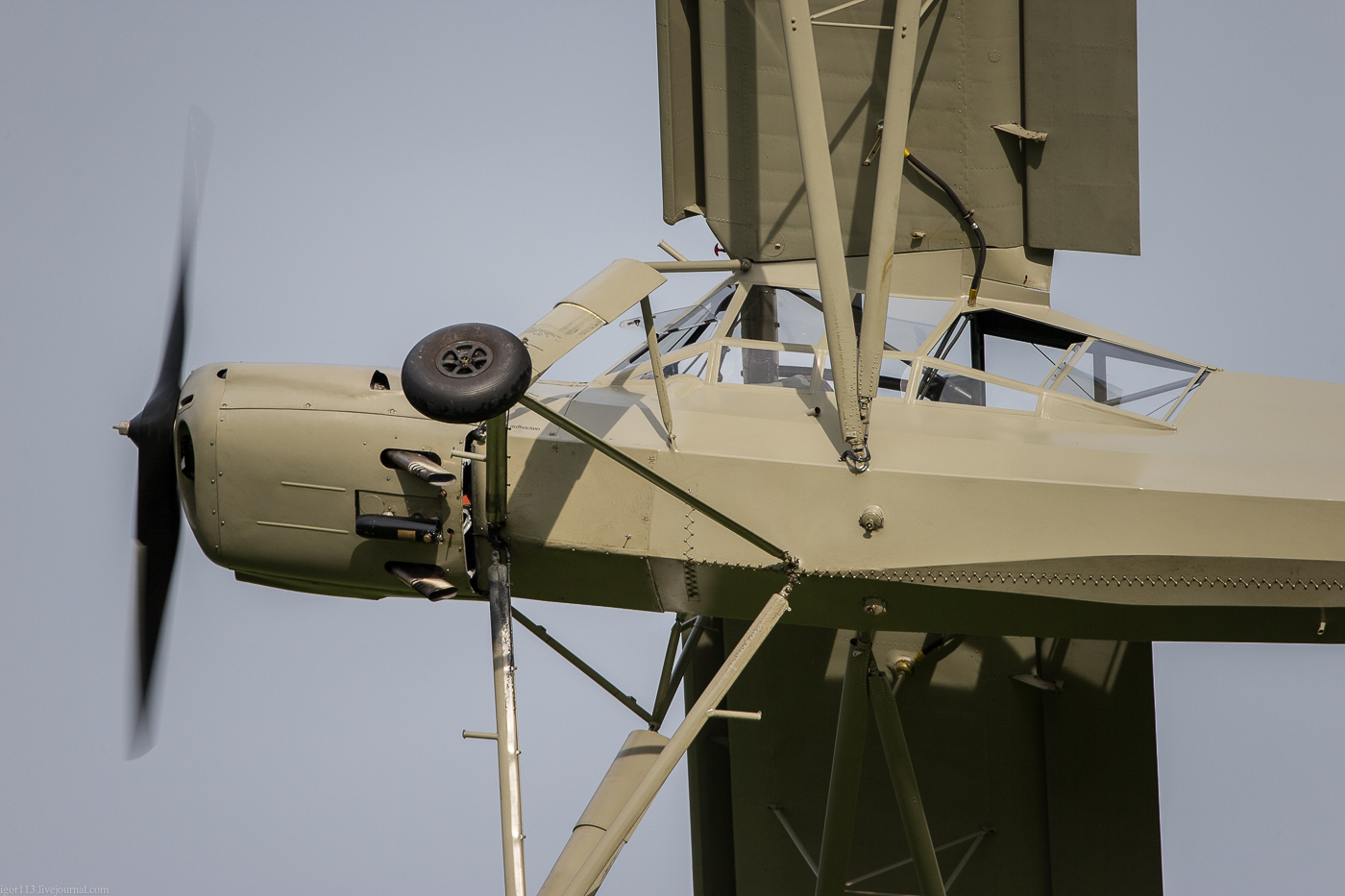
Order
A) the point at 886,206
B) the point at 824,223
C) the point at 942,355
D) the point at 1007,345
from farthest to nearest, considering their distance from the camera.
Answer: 1. the point at 1007,345
2. the point at 942,355
3. the point at 886,206
4. the point at 824,223

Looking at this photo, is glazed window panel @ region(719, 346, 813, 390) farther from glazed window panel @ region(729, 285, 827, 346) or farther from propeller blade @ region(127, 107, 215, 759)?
propeller blade @ region(127, 107, 215, 759)

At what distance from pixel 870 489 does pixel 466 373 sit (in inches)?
103

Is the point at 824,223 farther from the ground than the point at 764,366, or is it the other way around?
the point at 824,223

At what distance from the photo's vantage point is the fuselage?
781 centimetres

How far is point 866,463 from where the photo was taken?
8.02 meters

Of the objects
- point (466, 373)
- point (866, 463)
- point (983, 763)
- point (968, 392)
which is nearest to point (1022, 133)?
point (968, 392)

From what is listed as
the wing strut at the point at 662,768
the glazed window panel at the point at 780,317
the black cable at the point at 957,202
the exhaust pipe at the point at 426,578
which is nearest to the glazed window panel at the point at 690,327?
the glazed window panel at the point at 780,317

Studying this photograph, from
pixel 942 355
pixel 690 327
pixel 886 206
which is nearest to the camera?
pixel 886 206

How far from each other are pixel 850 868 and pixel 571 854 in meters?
3.33

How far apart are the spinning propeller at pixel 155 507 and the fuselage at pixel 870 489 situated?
44 centimetres

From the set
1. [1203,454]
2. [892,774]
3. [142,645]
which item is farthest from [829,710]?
[142,645]

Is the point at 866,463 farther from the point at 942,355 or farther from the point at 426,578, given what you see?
the point at 426,578

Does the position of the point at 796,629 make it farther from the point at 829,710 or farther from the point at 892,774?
the point at 892,774

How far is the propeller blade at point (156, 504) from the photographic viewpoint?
9.38 meters
